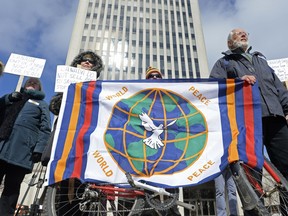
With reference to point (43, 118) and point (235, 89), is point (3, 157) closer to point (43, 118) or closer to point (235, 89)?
point (43, 118)

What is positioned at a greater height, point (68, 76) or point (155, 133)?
point (68, 76)

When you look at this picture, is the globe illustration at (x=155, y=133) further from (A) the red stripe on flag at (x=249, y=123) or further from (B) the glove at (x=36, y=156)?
(B) the glove at (x=36, y=156)

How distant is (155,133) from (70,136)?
86cm

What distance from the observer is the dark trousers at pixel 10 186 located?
94.3 inches

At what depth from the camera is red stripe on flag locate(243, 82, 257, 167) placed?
2.05 m

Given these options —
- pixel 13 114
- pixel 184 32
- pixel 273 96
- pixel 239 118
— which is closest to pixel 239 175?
pixel 239 118

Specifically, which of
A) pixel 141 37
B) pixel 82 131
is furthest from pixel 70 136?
pixel 141 37

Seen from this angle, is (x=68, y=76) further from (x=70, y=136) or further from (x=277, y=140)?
(x=277, y=140)

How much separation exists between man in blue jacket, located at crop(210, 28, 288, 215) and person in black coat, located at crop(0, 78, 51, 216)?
2200 millimetres

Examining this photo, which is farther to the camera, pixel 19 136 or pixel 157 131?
pixel 19 136

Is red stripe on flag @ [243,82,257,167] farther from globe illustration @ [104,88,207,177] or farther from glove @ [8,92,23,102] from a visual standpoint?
glove @ [8,92,23,102]

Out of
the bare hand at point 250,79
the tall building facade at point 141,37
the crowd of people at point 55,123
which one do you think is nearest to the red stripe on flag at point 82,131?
the crowd of people at point 55,123

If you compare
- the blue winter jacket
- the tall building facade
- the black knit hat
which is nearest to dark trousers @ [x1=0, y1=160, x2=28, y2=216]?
the black knit hat

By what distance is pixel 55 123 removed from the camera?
109 inches
